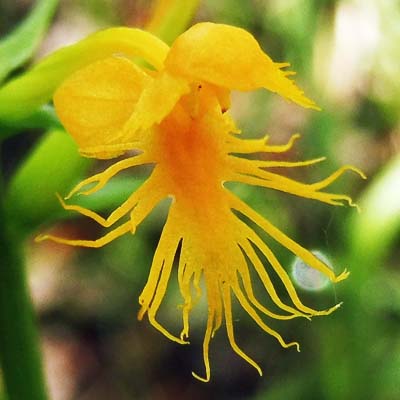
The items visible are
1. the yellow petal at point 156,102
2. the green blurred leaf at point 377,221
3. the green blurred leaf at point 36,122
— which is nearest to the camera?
the yellow petal at point 156,102

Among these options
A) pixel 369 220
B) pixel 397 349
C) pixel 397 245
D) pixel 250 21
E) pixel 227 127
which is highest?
pixel 227 127

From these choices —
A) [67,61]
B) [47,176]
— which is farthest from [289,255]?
[67,61]

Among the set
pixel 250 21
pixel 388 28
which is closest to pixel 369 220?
pixel 388 28

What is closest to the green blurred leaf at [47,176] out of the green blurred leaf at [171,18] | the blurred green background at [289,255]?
the green blurred leaf at [171,18]

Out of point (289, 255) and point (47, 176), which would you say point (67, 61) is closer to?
point (47, 176)

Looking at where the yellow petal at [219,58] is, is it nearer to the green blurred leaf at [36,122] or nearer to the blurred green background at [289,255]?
the green blurred leaf at [36,122]

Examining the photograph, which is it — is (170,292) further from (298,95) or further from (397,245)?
(298,95)
